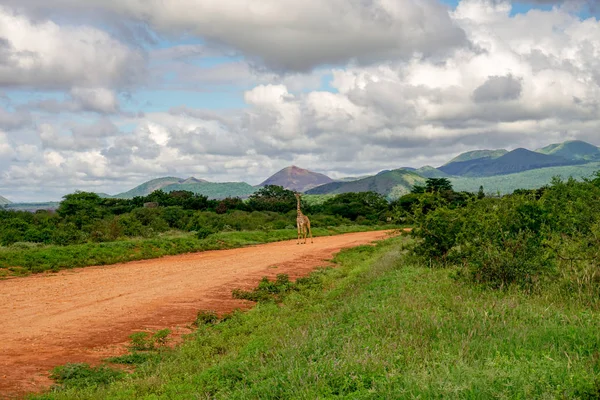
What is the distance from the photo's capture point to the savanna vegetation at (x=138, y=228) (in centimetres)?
2220

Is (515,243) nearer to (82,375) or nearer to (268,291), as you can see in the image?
(268,291)

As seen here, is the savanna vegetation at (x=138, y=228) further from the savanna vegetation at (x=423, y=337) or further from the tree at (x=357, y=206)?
the savanna vegetation at (x=423, y=337)

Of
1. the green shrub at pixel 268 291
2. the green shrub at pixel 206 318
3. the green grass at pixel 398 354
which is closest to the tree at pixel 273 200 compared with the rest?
the green shrub at pixel 268 291

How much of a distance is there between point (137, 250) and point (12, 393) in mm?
18657

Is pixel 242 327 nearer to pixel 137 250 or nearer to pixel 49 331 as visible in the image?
pixel 49 331

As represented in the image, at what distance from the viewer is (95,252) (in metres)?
23.0

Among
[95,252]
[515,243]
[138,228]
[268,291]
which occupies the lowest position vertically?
[268,291]

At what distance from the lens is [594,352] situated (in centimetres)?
601

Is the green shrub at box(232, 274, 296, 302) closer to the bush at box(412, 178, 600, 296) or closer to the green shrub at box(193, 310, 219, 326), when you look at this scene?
the green shrub at box(193, 310, 219, 326)

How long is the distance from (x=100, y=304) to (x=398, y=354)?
8.80 m

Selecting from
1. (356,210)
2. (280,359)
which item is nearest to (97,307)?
(280,359)

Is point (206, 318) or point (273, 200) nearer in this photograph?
point (206, 318)

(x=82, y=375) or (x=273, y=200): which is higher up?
(x=273, y=200)

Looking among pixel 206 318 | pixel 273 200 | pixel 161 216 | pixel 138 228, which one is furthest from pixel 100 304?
pixel 273 200
